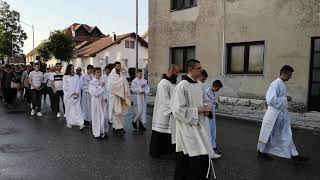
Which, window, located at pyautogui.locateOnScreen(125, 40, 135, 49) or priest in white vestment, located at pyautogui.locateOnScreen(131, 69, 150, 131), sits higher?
window, located at pyautogui.locateOnScreen(125, 40, 135, 49)

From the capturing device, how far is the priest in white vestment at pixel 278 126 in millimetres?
7098

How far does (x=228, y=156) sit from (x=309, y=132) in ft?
12.7

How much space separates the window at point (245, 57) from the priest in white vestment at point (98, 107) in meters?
7.21

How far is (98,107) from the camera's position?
9617mm

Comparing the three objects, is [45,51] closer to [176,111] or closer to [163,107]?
[163,107]

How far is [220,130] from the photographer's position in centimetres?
1072

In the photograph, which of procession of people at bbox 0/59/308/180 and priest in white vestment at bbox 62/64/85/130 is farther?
priest in white vestment at bbox 62/64/85/130

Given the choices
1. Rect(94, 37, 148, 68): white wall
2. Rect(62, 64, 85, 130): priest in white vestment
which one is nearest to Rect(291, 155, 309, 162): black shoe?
Rect(62, 64, 85, 130): priest in white vestment

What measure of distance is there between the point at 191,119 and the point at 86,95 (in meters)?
7.54

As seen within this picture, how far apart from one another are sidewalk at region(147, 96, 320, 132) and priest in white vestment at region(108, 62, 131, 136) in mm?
4703

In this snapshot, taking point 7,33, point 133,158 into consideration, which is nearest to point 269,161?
point 133,158

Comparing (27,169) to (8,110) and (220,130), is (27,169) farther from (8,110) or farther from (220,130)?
(8,110)

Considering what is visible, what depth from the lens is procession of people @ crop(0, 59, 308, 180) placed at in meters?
4.80

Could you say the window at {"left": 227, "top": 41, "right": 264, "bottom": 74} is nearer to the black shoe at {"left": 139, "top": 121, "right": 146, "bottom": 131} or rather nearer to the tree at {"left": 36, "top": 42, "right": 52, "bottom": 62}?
the black shoe at {"left": 139, "top": 121, "right": 146, "bottom": 131}
